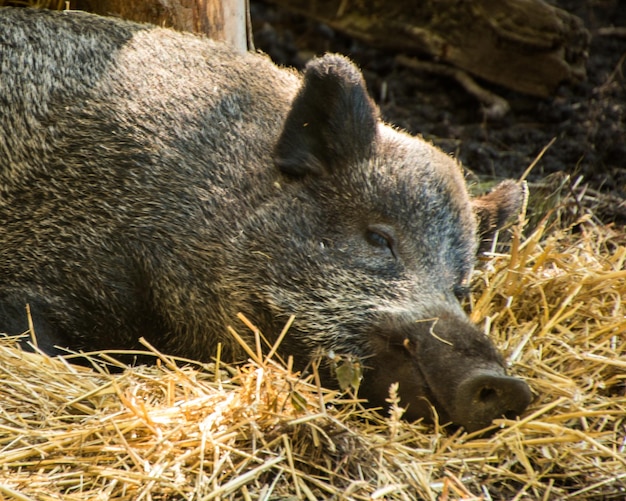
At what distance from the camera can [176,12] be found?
470 cm

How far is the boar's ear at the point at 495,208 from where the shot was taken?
4.35m

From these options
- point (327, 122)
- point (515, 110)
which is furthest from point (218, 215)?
point (515, 110)

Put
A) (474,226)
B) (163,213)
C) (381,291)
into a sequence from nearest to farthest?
(381,291) → (163,213) → (474,226)

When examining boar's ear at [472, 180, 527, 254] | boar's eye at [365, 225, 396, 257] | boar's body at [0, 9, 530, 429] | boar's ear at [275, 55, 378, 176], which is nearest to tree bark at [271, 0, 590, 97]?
boar's ear at [472, 180, 527, 254]

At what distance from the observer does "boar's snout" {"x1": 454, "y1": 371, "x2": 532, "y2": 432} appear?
10.3 feet

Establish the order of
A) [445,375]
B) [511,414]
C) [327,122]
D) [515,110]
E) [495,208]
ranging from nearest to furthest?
[445,375] → [511,414] → [327,122] → [495,208] → [515,110]

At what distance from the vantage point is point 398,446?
3148 millimetres

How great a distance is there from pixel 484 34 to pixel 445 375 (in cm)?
416

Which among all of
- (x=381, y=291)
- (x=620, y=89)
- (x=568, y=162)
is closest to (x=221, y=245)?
(x=381, y=291)

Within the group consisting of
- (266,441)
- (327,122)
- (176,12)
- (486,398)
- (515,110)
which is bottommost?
(266,441)

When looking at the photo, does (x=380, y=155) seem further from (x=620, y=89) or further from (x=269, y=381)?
(x=620, y=89)

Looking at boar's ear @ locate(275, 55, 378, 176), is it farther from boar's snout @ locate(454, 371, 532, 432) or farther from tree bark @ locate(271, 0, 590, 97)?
tree bark @ locate(271, 0, 590, 97)

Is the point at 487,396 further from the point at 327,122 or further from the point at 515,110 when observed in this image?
the point at 515,110

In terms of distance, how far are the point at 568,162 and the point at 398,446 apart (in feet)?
12.2
